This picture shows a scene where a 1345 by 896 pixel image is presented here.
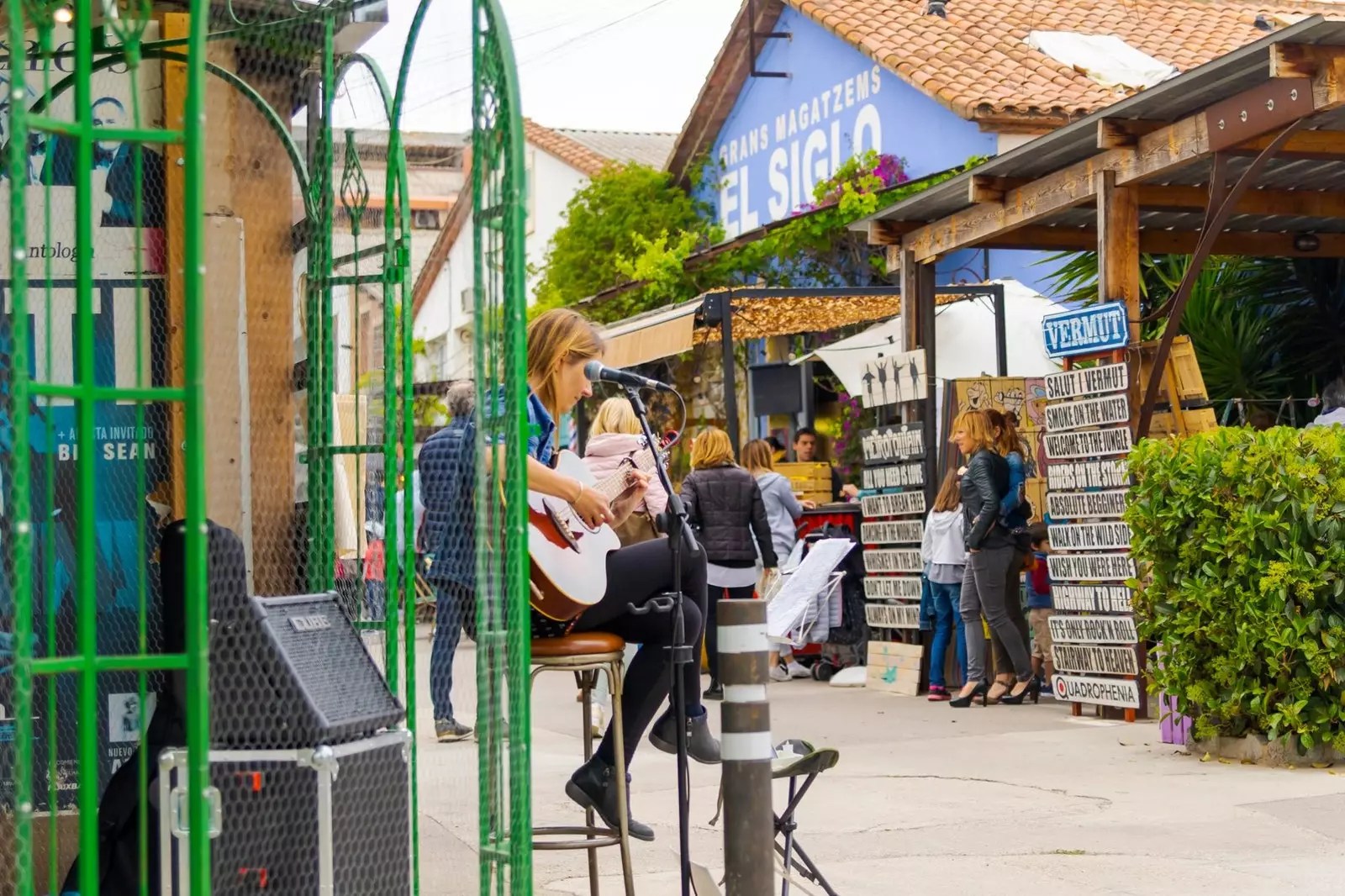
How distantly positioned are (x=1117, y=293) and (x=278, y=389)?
5973 mm

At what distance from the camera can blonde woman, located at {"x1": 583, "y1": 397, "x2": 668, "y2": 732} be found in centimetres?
635

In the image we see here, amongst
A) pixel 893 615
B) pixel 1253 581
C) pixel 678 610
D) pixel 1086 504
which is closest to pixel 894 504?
pixel 893 615

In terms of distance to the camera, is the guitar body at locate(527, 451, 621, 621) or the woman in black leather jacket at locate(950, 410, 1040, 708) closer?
the guitar body at locate(527, 451, 621, 621)

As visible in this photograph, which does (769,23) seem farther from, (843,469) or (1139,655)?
(1139,655)

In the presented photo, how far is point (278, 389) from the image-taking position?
16.3 feet

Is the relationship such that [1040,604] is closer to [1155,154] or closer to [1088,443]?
[1088,443]

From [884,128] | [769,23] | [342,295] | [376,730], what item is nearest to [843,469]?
[884,128]

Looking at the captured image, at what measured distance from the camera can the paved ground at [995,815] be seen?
5.20 m

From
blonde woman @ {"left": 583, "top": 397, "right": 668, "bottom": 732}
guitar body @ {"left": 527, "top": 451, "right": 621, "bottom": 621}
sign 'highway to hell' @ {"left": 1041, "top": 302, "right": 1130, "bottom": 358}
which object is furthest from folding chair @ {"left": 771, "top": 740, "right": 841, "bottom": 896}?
sign 'highway to hell' @ {"left": 1041, "top": 302, "right": 1130, "bottom": 358}

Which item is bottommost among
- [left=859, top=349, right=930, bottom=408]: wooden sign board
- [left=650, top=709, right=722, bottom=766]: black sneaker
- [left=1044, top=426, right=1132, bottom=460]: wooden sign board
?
[left=650, top=709, right=722, bottom=766]: black sneaker

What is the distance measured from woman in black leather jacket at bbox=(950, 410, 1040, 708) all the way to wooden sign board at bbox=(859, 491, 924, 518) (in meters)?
1.00

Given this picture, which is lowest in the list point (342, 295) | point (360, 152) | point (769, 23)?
point (342, 295)

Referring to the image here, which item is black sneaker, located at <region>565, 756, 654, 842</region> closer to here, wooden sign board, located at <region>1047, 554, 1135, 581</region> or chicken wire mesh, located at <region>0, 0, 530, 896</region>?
chicken wire mesh, located at <region>0, 0, 530, 896</region>

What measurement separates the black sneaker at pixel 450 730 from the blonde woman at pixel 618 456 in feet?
3.62
